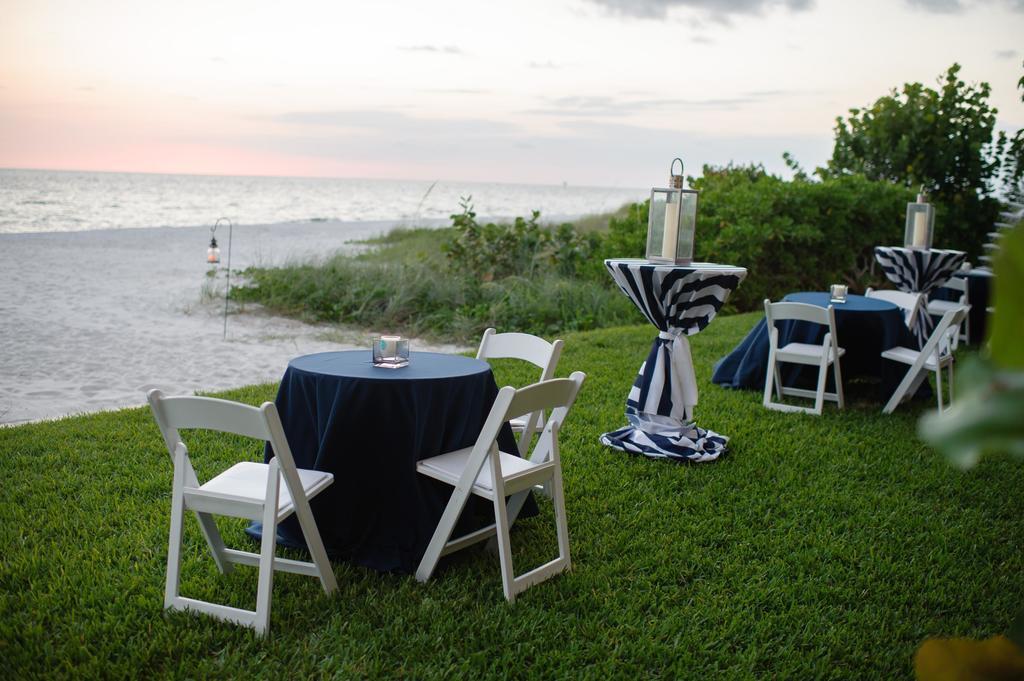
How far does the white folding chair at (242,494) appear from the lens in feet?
9.74

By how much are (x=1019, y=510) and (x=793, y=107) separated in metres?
12.0

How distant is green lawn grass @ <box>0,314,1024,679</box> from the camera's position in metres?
3.03

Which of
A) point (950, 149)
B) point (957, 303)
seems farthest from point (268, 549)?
point (950, 149)

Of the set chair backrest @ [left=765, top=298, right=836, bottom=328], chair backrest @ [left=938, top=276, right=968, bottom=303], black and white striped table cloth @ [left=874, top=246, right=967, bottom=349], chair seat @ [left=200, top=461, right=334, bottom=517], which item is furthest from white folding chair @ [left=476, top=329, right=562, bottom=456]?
chair backrest @ [left=938, top=276, right=968, bottom=303]

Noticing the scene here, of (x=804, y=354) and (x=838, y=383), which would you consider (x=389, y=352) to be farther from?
(x=838, y=383)

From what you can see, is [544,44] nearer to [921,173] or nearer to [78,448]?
[921,173]

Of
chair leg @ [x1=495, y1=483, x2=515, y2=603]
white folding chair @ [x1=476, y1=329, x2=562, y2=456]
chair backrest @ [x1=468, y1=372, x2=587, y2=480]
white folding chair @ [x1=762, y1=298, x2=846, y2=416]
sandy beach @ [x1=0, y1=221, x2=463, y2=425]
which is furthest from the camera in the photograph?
sandy beach @ [x1=0, y1=221, x2=463, y2=425]

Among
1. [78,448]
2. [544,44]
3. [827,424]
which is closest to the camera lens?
[78,448]

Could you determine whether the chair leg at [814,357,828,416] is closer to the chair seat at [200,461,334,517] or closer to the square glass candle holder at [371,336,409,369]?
the square glass candle holder at [371,336,409,369]

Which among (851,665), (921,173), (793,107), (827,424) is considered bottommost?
(851,665)

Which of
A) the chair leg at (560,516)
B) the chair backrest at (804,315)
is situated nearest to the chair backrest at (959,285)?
the chair backrest at (804,315)

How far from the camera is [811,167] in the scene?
48.3 feet

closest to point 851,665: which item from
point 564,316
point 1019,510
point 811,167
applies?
point 1019,510

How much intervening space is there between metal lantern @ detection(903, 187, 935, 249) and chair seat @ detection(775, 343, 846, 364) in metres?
1.87
